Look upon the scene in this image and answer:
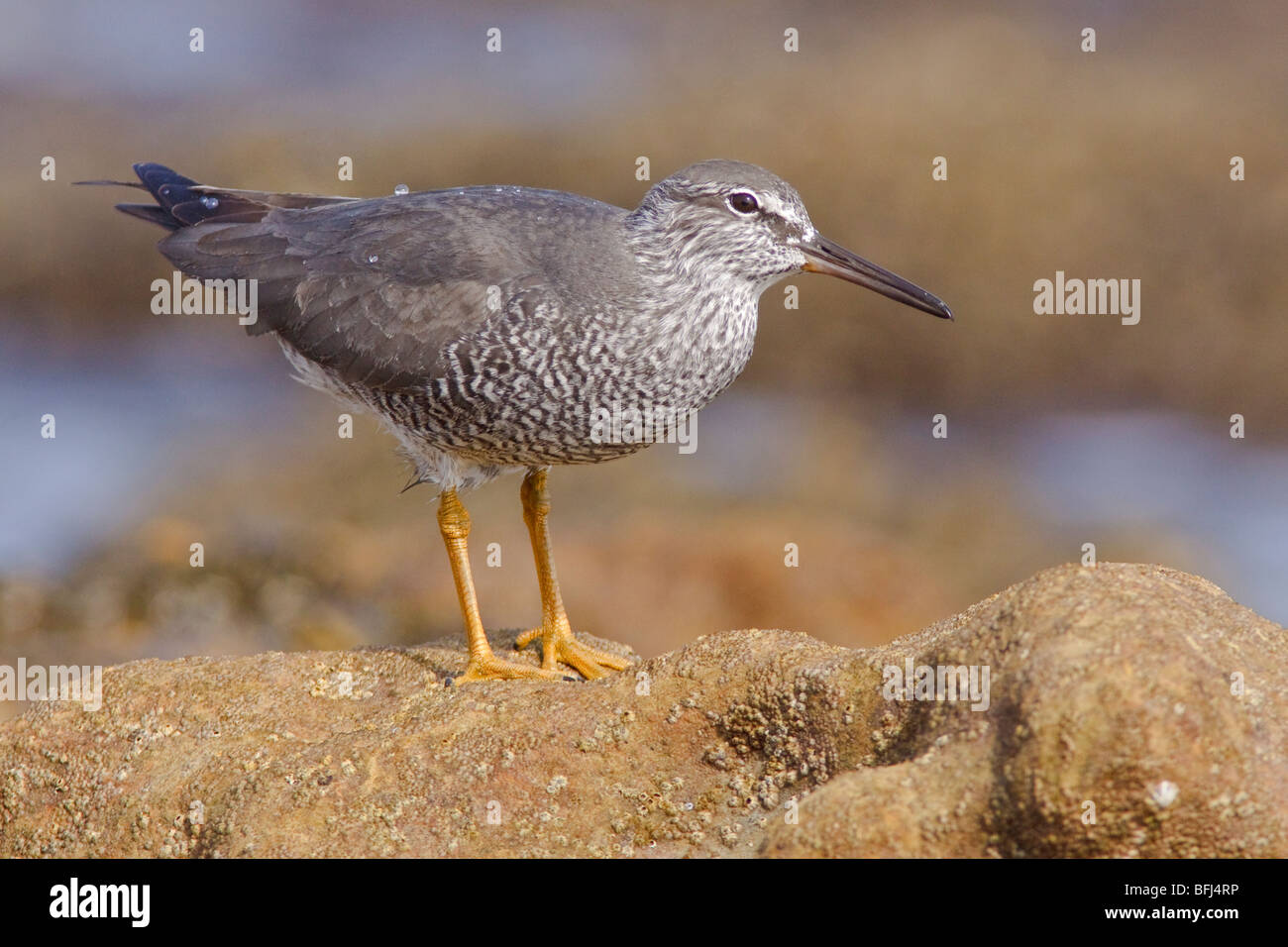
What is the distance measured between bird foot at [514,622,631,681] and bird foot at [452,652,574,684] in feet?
0.60

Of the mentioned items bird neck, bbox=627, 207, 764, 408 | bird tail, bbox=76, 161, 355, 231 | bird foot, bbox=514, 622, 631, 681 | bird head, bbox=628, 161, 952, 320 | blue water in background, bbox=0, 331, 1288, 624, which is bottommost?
bird foot, bbox=514, 622, 631, 681

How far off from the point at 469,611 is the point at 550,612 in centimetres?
62

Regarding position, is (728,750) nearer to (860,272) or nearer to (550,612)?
(550,612)

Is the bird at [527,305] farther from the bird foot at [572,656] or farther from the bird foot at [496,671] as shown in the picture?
the bird foot at [572,656]

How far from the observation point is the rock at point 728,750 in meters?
3.99

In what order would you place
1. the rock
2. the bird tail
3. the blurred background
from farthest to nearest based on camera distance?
the blurred background → the bird tail → the rock

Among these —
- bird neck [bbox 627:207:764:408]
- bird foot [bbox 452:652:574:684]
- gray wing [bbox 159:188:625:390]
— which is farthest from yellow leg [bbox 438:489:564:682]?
bird neck [bbox 627:207:764:408]

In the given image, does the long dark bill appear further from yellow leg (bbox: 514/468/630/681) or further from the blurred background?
the blurred background

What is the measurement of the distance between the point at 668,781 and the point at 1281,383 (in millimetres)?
11419

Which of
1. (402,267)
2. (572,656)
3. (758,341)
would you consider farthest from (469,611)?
(758,341)

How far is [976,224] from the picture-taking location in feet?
51.0

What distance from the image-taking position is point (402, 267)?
6855 millimetres

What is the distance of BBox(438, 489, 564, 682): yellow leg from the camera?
23.3 feet

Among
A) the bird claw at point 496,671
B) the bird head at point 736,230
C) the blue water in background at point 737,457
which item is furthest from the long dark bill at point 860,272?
the blue water in background at point 737,457
